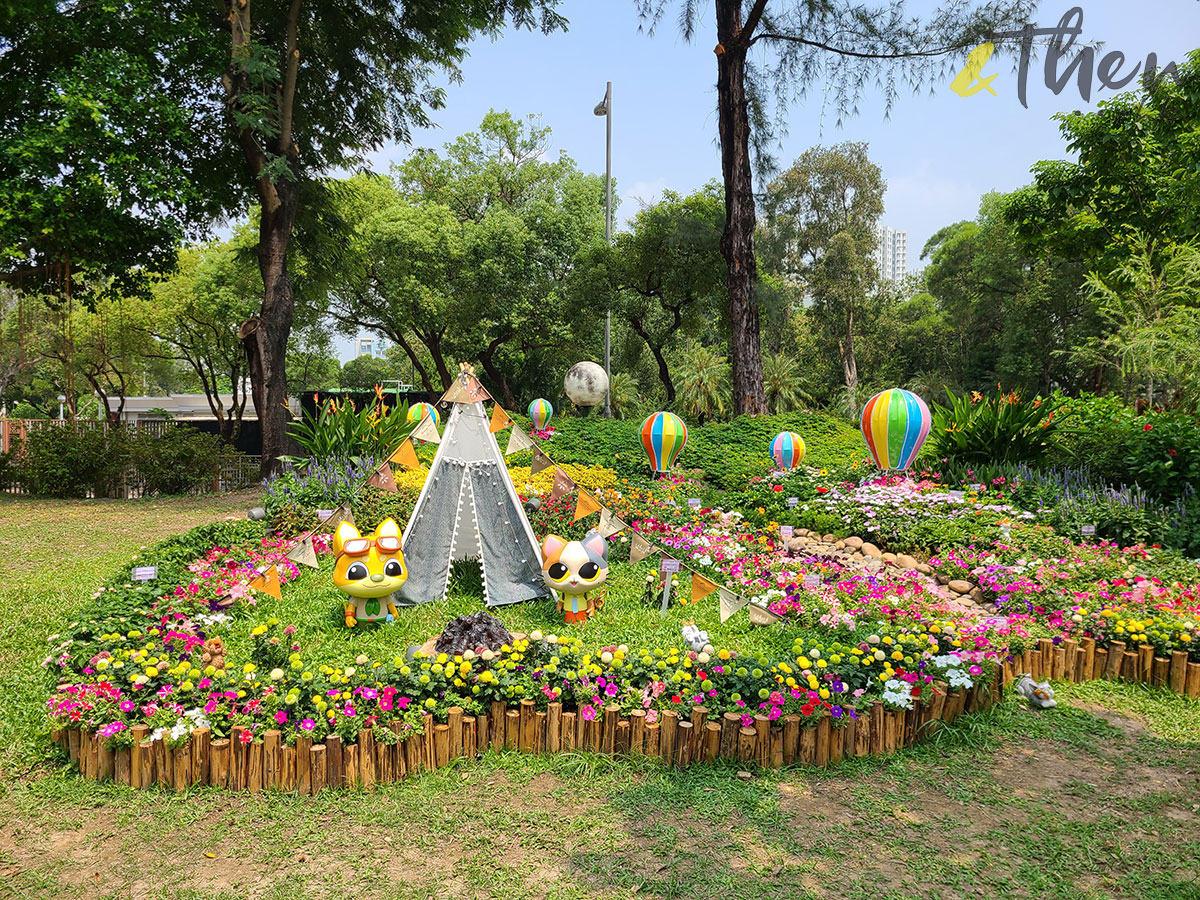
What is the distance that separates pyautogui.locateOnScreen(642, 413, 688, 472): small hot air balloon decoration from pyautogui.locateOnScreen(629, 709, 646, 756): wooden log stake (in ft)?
21.9

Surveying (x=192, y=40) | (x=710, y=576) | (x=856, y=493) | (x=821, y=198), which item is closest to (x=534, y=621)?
(x=710, y=576)

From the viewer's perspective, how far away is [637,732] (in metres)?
4.17

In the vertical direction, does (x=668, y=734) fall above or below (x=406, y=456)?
below

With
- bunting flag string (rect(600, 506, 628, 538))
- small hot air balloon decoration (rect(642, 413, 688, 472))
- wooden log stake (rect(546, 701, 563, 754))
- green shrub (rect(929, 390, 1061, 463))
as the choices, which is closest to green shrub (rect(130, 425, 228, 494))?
small hot air balloon decoration (rect(642, 413, 688, 472))

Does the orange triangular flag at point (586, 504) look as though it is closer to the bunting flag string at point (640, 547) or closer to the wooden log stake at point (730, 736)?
the bunting flag string at point (640, 547)

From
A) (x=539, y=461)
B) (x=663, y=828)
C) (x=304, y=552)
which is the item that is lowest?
(x=663, y=828)

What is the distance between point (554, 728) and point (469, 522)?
9.62 feet

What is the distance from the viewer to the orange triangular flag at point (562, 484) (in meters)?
7.08

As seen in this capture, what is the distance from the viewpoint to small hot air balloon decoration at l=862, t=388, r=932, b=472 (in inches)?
366

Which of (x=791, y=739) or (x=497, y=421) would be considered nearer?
(x=791, y=739)

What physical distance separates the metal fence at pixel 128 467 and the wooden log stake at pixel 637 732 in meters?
12.1

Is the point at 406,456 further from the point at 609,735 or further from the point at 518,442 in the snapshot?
the point at 609,735

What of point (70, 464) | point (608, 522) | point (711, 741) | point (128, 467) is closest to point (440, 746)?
point (711, 741)

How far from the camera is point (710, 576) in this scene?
7.00 m
